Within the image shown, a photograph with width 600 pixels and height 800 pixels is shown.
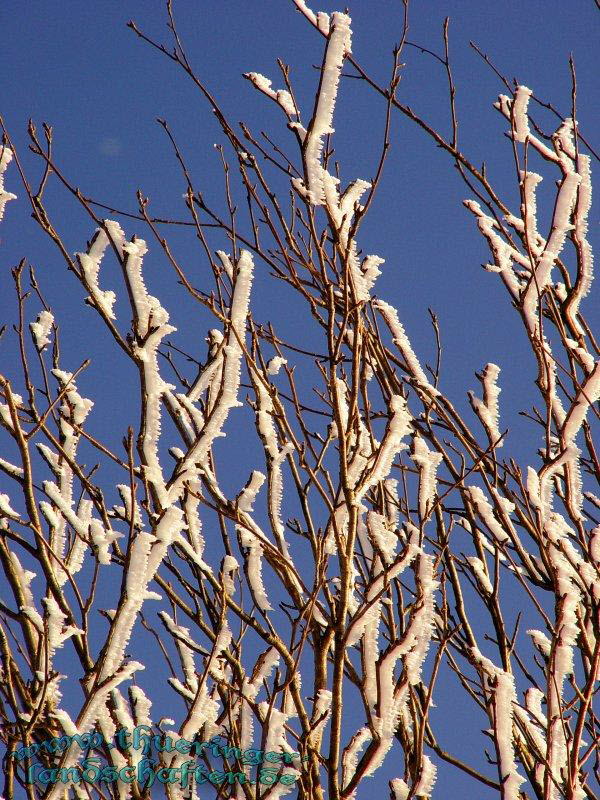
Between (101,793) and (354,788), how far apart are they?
2.28 ft

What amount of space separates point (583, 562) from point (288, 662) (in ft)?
3.11

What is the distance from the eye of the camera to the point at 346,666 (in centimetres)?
283

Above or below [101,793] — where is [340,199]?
above

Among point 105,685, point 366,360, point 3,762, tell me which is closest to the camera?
point 105,685

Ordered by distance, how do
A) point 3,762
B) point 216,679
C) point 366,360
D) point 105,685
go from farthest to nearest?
point 366,360 < point 216,679 < point 3,762 < point 105,685

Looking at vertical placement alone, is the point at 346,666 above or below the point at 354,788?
above

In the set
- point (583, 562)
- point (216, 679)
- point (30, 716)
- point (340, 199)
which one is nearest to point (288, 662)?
point (216, 679)

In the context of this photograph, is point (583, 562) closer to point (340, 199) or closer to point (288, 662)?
Answer: point (288, 662)

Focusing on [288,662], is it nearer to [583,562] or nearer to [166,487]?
[166,487]

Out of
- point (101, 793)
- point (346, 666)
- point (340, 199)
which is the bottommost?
point (101, 793)

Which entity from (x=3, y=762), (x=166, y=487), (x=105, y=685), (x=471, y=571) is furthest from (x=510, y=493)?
(x=3, y=762)

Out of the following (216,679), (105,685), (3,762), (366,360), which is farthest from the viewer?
(366,360)

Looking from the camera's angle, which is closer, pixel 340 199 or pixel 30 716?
pixel 30 716

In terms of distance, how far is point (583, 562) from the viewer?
283 cm
